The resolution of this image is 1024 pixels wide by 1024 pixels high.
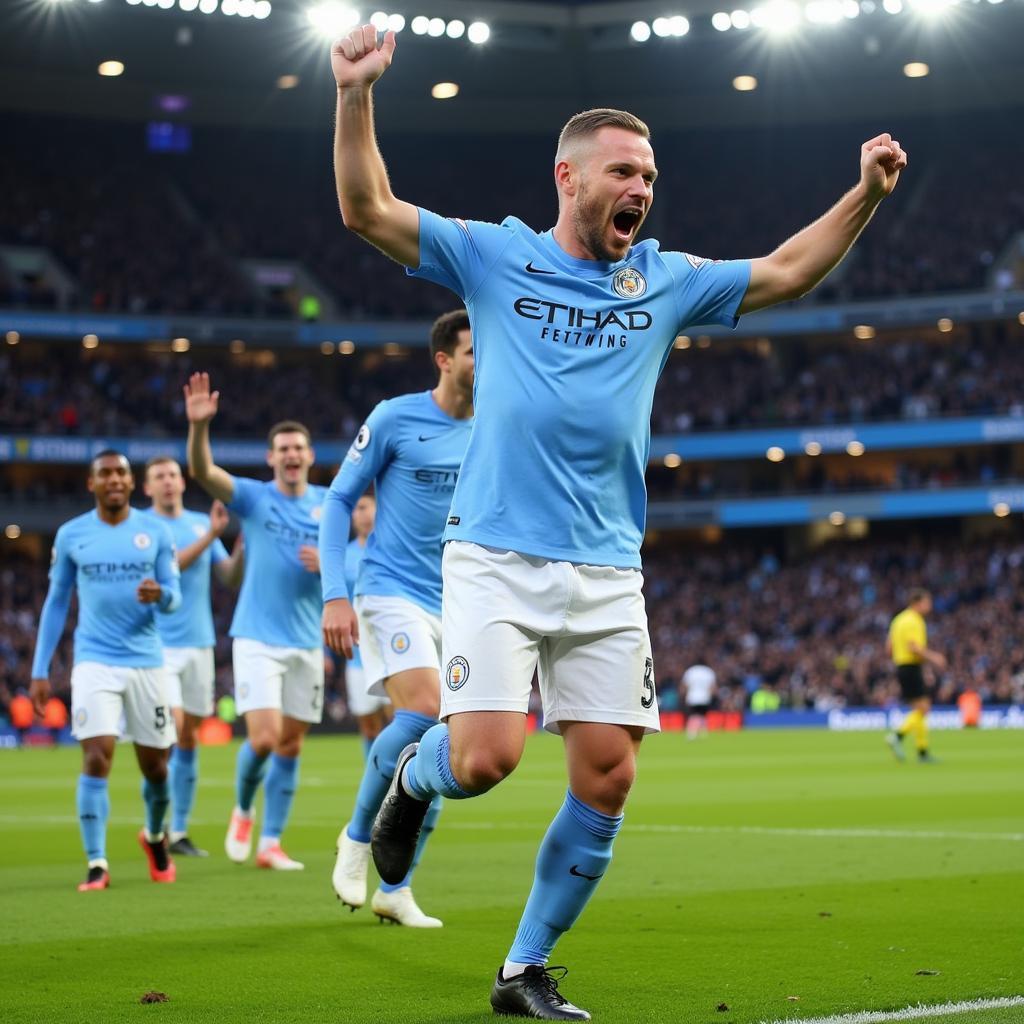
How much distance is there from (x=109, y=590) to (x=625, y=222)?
563cm

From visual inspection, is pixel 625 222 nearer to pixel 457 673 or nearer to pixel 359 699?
pixel 457 673

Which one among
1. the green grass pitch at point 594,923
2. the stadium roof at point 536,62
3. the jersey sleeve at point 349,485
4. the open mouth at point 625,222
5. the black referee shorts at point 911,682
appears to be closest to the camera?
the open mouth at point 625,222

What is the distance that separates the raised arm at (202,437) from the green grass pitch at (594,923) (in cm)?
230

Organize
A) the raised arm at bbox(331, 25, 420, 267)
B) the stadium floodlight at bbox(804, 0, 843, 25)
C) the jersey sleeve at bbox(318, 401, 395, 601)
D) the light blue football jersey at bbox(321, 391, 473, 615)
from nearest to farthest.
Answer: the raised arm at bbox(331, 25, 420, 267), the jersey sleeve at bbox(318, 401, 395, 601), the light blue football jersey at bbox(321, 391, 473, 615), the stadium floodlight at bbox(804, 0, 843, 25)

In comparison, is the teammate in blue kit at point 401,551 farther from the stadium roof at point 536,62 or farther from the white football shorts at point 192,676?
the stadium roof at point 536,62

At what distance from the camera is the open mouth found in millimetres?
5285

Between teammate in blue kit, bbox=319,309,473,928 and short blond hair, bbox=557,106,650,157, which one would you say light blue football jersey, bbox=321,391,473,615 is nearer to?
teammate in blue kit, bbox=319,309,473,928

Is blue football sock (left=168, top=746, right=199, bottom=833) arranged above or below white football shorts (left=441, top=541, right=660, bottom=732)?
below

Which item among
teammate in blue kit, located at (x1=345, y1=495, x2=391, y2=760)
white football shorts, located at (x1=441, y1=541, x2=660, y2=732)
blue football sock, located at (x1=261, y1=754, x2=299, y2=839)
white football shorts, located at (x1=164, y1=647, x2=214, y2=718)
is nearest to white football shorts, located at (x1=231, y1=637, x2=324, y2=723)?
blue football sock, located at (x1=261, y1=754, x2=299, y2=839)

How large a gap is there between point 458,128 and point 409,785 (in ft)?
181

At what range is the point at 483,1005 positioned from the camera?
18.2 ft

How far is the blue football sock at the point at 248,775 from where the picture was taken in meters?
10.9

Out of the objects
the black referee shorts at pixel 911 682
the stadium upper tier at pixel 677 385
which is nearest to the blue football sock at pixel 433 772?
the black referee shorts at pixel 911 682

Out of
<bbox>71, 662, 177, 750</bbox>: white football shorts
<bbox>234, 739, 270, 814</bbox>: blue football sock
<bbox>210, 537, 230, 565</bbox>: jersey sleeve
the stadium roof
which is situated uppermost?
the stadium roof
